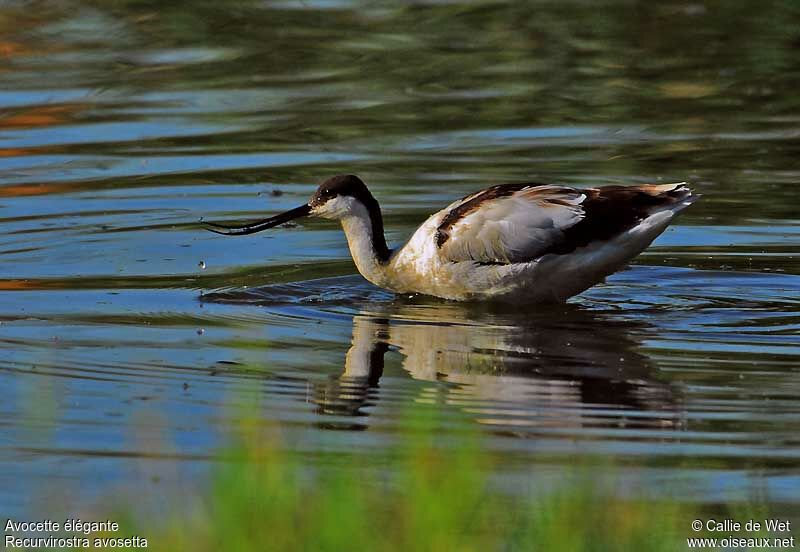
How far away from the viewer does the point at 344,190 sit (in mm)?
10992

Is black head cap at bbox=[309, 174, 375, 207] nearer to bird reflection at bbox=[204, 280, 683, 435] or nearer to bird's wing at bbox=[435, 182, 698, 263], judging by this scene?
bird reflection at bbox=[204, 280, 683, 435]

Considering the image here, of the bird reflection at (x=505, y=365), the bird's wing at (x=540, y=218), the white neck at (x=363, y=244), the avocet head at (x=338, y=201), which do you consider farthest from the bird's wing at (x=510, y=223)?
the avocet head at (x=338, y=201)

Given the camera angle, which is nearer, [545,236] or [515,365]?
[515,365]

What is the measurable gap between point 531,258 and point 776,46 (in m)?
7.48

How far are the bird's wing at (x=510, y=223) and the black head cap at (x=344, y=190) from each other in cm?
74

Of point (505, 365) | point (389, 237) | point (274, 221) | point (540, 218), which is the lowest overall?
point (505, 365)

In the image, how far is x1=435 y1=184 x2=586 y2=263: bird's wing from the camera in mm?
10281

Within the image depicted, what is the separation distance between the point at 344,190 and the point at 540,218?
138 cm

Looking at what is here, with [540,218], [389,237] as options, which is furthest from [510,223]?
[389,237]

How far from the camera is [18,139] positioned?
1502 centimetres

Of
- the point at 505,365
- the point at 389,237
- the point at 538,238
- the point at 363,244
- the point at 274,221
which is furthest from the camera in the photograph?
the point at 389,237

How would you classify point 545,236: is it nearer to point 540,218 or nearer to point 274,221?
point 540,218

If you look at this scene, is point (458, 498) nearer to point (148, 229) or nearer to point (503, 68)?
point (148, 229)

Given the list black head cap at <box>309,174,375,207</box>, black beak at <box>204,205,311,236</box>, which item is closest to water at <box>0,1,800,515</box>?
black beak at <box>204,205,311,236</box>
